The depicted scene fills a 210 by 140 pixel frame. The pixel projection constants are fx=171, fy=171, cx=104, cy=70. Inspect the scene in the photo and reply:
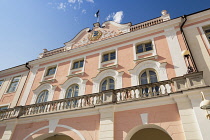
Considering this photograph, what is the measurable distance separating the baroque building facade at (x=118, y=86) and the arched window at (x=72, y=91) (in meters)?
0.02

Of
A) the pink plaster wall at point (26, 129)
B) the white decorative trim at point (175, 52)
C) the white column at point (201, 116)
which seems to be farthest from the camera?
the pink plaster wall at point (26, 129)

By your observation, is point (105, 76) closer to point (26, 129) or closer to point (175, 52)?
point (175, 52)

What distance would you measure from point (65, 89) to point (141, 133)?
21.6 ft

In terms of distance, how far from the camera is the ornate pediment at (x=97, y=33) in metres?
15.1

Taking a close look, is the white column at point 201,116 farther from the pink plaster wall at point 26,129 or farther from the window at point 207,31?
the pink plaster wall at point 26,129

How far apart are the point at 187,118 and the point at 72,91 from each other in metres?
8.26

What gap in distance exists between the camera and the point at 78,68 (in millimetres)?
14508

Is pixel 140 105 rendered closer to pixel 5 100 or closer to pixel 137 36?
pixel 137 36

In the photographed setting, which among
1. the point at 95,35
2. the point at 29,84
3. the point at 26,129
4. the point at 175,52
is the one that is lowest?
the point at 26,129

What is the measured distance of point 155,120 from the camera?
874 centimetres

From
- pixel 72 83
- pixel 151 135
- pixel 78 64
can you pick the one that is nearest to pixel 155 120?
pixel 151 135

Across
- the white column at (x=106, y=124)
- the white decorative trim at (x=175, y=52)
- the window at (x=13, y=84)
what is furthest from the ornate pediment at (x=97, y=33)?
the white column at (x=106, y=124)

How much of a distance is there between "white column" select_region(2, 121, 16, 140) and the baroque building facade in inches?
1.3

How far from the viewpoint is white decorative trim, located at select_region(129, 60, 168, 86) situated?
10859 millimetres
